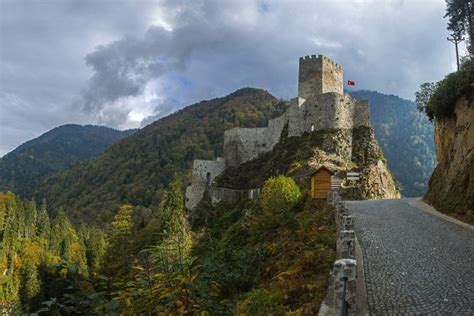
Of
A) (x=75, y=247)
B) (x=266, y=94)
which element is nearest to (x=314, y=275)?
(x=75, y=247)

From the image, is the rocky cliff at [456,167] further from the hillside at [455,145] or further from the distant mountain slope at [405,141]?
the distant mountain slope at [405,141]

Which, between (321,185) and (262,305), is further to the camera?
(321,185)

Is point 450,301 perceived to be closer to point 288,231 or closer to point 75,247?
point 288,231

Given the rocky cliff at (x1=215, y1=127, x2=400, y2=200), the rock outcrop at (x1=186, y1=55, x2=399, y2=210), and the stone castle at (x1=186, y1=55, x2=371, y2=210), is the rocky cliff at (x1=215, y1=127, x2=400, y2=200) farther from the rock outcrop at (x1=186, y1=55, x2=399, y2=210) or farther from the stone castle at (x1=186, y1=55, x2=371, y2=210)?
the stone castle at (x1=186, y1=55, x2=371, y2=210)

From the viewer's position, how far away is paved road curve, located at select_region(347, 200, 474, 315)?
24.5 ft

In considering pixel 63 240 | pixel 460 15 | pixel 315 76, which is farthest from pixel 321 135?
pixel 63 240

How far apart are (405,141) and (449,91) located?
8883 centimetres

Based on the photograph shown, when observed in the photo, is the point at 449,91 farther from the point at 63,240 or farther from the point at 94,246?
the point at 63,240

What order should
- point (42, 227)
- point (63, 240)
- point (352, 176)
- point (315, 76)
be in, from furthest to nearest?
point (42, 227), point (63, 240), point (315, 76), point (352, 176)

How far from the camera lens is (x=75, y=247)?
216 ft

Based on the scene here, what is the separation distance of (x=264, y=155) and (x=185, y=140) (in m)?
65.4

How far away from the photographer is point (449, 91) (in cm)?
2022

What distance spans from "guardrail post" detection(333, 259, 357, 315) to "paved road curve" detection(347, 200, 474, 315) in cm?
55

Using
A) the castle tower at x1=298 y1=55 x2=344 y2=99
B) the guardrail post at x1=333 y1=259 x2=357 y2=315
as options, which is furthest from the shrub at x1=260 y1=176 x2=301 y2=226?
the castle tower at x1=298 y1=55 x2=344 y2=99
